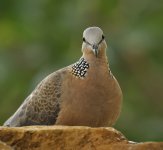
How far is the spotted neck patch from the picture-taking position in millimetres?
7291

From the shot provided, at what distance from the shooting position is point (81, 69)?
287 inches

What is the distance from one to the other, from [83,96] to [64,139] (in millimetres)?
1481

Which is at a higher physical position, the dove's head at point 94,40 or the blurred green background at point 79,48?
the blurred green background at point 79,48

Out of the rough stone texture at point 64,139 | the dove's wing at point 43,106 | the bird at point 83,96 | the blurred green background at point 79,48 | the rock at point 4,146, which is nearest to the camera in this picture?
the rock at point 4,146

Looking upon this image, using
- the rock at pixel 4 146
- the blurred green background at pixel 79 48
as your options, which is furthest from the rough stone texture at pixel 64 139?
the blurred green background at pixel 79 48

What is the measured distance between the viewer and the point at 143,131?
12.0 metres

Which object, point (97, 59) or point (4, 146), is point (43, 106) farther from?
point (4, 146)

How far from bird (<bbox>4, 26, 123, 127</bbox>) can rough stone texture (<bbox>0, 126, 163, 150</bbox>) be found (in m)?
1.31

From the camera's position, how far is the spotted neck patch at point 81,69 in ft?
23.9

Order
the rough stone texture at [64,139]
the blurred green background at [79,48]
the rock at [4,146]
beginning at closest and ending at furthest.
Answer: the rock at [4,146] < the rough stone texture at [64,139] < the blurred green background at [79,48]

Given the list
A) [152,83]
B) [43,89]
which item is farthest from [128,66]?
[43,89]

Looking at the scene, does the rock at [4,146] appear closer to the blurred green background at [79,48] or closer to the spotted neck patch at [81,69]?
the spotted neck patch at [81,69]

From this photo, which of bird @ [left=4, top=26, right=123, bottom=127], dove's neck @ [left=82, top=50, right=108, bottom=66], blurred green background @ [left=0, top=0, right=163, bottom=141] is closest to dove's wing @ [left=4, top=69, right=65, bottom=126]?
Answer: bird @ [left=4, top=26, right=123, bottom=127]

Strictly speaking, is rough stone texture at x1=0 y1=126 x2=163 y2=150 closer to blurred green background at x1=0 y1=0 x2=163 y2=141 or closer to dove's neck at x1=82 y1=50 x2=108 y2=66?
dove's neck at x1=82 y1=50 x2=108 y2=66
